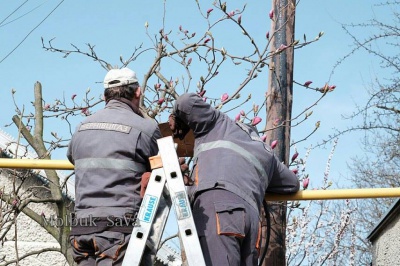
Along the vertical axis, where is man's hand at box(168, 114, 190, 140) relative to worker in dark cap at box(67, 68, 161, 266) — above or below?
above

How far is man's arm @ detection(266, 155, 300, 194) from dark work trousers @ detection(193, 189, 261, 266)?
25.7 inches

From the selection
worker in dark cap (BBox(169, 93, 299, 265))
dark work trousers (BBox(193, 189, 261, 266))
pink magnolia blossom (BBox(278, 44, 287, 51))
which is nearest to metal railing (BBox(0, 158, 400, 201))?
worker in dark cap (BBox(169, 93, 299, 265))

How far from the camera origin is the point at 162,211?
514cm

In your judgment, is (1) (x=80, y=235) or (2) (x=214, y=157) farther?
(2) (x=214, y=157)

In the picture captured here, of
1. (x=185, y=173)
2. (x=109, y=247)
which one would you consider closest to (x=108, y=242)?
(x=109, y=247)

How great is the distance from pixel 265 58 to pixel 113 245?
3521mm

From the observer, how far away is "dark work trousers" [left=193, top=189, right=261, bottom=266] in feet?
17.1

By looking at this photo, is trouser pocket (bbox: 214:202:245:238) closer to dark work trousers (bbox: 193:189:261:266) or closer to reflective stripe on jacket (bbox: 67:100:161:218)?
dark work trousers (bbox: 193:189:261:266)

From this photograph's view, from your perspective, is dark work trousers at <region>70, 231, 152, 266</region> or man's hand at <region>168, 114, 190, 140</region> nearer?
dark work trousers at <region>70, 231, 152, 266</region>

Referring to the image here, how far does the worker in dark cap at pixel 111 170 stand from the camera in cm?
511

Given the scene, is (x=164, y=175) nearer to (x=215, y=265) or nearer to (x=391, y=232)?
(x=215, y=265)

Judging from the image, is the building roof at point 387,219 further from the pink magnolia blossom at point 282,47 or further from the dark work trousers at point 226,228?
the dark work trousers at point 226,228

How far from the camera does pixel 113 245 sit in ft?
16.8

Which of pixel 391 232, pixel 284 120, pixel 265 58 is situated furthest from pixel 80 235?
pixel 391 232
